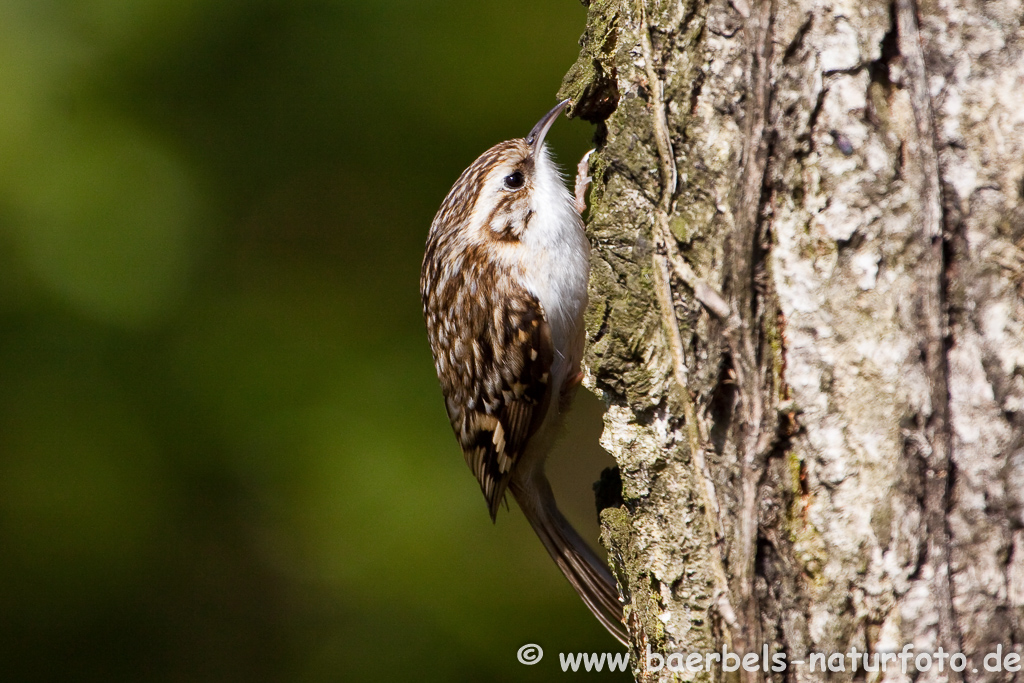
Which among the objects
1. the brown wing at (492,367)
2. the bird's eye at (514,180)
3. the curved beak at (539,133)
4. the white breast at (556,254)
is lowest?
the brown wing at (492,367)

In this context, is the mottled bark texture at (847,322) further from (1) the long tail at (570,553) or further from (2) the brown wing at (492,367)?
(1) the long tail at (570,553)

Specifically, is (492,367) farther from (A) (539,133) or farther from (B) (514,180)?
(A) (539,133)

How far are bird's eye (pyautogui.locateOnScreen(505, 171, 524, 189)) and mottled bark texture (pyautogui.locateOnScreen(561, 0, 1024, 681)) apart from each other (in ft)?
3.25

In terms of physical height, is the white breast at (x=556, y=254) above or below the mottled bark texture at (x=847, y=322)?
above

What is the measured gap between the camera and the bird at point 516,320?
2.35m

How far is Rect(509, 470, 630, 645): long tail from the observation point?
8.43 feet

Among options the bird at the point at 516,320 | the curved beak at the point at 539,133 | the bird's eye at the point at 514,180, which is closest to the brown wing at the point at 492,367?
the bird at the point at 516,320

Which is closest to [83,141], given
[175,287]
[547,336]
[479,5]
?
[175,287]

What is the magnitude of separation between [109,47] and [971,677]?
3.05 m

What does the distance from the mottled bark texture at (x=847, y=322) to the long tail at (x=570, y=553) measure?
115 cm

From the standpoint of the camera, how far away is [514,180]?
7.89 feet

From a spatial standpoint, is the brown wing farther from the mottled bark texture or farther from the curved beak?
the mottled bark texture

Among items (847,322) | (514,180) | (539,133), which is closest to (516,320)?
(514,180)

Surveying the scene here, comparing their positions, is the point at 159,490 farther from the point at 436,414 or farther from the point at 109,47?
the point at 109,47
